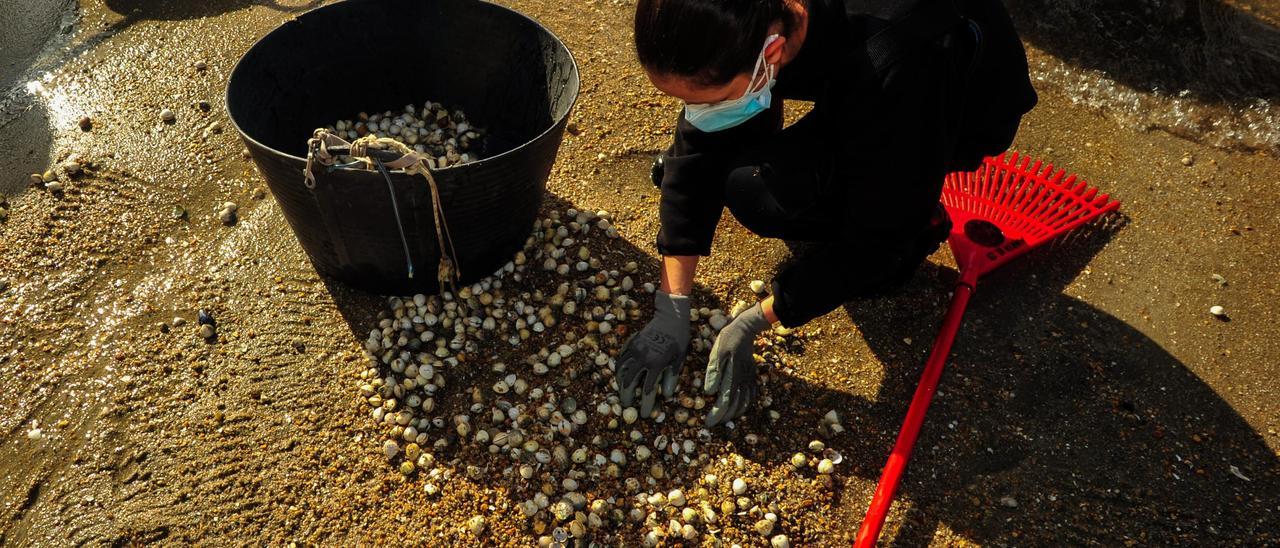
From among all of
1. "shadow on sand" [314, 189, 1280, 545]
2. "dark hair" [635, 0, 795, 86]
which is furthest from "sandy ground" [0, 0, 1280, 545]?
"dark hair" [635, 0, 795, 86]

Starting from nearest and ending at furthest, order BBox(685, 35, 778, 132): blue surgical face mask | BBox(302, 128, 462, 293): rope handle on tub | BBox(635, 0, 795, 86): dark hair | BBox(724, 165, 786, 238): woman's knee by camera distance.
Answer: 1. BBox(635, 0, 795, 86): dark hair
2. BBox(685, 35, 778, 132): blue surgical face mask
3. BBox(302, 128, 462, 293): rope handle on tub
4. BBox(724, 165, 786, 238): woman's knee

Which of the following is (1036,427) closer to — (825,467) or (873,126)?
(825,467)

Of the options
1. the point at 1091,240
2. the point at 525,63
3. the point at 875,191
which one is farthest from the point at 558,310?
the point at 1091,240

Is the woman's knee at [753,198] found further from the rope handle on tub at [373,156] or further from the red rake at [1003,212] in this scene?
the rope handle on tub at [373,156]

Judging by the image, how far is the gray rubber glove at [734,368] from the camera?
2.01 m

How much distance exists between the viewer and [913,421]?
196cm

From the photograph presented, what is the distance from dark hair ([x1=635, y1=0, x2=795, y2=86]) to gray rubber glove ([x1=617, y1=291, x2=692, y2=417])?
72 cm

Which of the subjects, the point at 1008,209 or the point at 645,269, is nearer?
the point at 645,269

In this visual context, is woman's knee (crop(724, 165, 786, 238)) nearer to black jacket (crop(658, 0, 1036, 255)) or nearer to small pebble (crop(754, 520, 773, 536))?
black jacket (crop(658, 0, 1036, 255))

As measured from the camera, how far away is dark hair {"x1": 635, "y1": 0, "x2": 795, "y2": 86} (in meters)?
1.42

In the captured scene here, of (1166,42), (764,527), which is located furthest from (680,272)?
(1166,42)

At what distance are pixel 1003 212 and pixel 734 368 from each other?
108cm

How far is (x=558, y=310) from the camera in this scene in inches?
87.7

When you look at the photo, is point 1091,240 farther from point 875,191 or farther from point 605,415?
point 605,415
